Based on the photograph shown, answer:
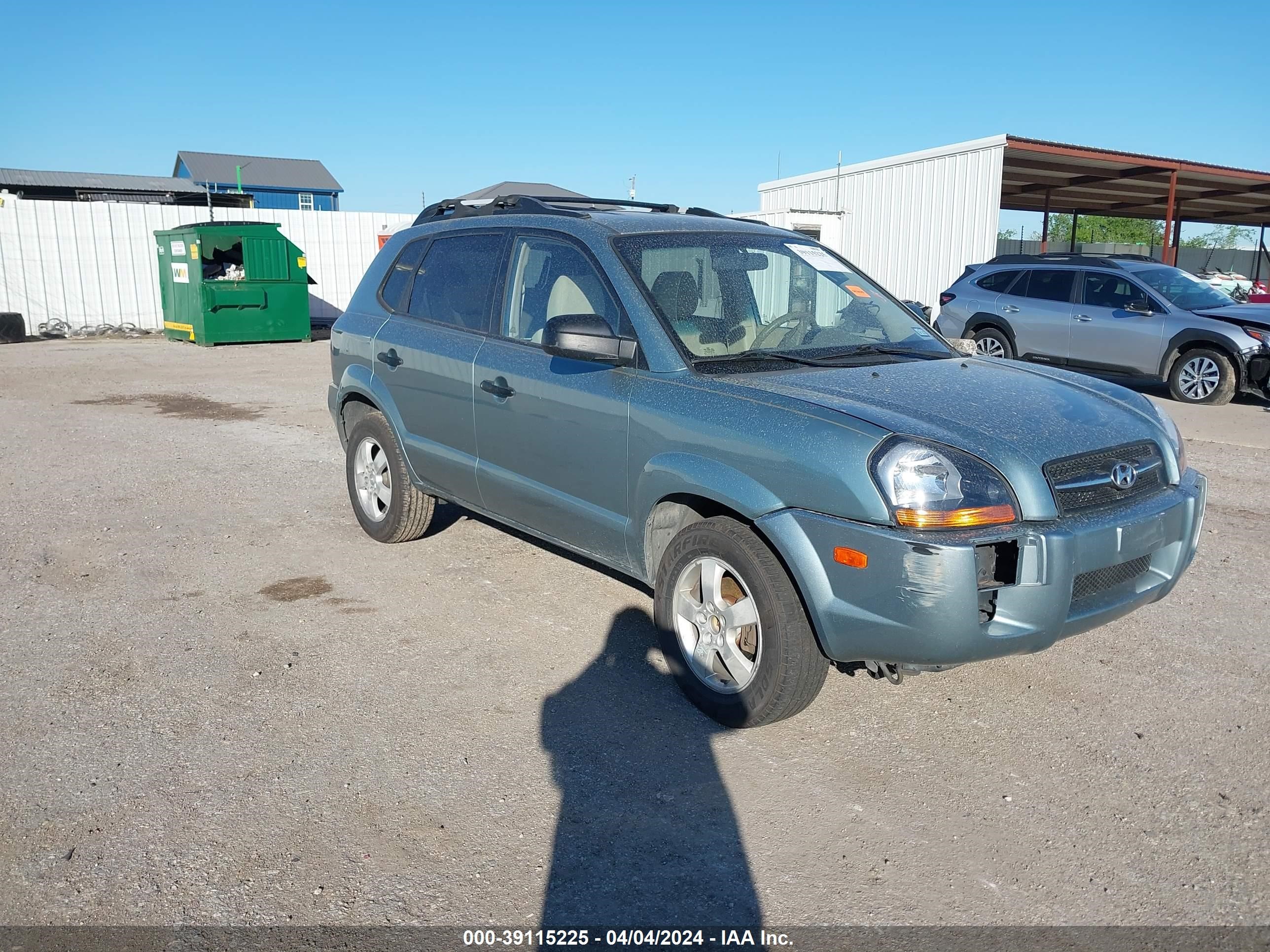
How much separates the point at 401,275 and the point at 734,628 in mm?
3175

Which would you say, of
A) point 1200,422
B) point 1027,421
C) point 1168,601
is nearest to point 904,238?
point 1200,422

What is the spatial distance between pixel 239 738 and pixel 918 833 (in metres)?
2.35

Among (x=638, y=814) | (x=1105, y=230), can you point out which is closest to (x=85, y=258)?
(x=638, y=814)

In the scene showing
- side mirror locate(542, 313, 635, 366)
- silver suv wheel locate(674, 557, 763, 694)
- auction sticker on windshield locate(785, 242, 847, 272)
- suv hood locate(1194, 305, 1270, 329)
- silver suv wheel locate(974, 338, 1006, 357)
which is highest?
auction sticker on windshield locate(785, 242, 847, 272)

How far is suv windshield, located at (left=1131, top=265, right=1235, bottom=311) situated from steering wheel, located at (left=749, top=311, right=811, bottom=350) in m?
9.64

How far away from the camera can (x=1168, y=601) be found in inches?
198

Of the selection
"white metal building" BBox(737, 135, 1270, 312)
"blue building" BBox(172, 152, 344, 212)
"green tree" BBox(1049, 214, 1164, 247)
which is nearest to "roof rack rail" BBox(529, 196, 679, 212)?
"white metal building" BBox(737, 135, 1270, 312)

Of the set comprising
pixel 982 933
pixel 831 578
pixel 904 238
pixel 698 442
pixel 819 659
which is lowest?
pixel 982 933

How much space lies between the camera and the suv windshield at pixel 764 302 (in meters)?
4.15

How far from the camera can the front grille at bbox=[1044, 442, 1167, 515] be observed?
327cm

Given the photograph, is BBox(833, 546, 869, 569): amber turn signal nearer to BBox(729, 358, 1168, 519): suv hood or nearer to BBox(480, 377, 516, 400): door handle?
BBox(729, 358, 1168, 519): suv hood

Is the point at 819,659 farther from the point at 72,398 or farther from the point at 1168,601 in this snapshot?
the point at 72,398

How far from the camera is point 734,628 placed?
3.65 meters

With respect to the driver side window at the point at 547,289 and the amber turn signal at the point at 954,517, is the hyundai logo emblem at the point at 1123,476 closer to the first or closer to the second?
the amber turn signal at the point at 954,517
